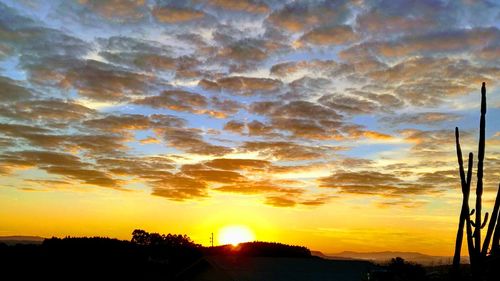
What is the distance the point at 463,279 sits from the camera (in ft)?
34.9

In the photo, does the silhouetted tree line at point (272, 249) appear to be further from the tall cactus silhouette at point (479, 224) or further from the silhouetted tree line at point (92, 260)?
the tall cactus silhouette at point (479, 224)

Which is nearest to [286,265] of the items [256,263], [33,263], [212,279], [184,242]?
[256,263]

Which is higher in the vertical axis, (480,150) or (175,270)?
(480,150)

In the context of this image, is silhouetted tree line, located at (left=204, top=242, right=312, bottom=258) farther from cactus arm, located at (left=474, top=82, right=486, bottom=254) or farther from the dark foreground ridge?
cactus arm, located at (left=474, top=82, right=486, bottom=254)

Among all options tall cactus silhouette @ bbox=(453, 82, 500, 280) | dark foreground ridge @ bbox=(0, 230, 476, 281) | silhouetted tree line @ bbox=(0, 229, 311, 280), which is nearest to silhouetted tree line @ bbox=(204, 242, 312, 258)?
dark foreground ridge @ bbox=(0, 230, 476, 281)

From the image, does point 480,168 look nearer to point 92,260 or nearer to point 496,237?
point 496,237

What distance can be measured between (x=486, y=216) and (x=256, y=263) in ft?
103

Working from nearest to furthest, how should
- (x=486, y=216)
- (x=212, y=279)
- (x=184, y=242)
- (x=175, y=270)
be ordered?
(x=486, y=216)
(x=212, y=279)
(x=175, y=270)
(x=184, y=242)

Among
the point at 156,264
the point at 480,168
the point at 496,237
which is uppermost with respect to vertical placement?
the point at 480,168

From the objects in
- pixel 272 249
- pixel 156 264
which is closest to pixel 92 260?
pixel 156 264

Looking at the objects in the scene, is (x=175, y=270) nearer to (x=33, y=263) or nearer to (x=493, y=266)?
(x=33, y=263)

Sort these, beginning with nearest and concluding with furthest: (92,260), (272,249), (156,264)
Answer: (92,260) → (156,264) → (272,249)

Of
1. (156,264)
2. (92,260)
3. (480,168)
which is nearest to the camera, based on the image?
(480,168)

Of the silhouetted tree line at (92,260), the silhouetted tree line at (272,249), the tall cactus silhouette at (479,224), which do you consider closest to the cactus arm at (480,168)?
the tall cactus silhouette at (479,224)
